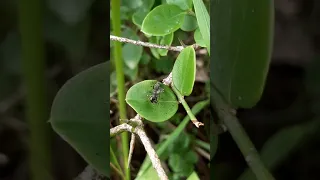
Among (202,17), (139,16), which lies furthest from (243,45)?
(139,16)

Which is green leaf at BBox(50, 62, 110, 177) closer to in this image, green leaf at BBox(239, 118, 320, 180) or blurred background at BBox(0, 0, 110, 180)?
blurred background at BBox(0, 0, 110, 180)

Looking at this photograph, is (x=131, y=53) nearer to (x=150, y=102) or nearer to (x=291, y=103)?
(x=150, y=102)

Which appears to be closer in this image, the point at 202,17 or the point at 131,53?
the point at 202,17

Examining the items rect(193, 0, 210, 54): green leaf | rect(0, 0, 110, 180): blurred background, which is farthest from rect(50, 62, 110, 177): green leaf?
rect(193, 0, 210, 54): green leaf

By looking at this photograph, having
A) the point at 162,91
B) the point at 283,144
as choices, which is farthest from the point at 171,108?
the point at 283,144

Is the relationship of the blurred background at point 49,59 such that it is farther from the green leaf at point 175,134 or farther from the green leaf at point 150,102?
the green leaf at point 175,134

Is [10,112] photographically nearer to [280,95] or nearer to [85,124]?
[85,124]
